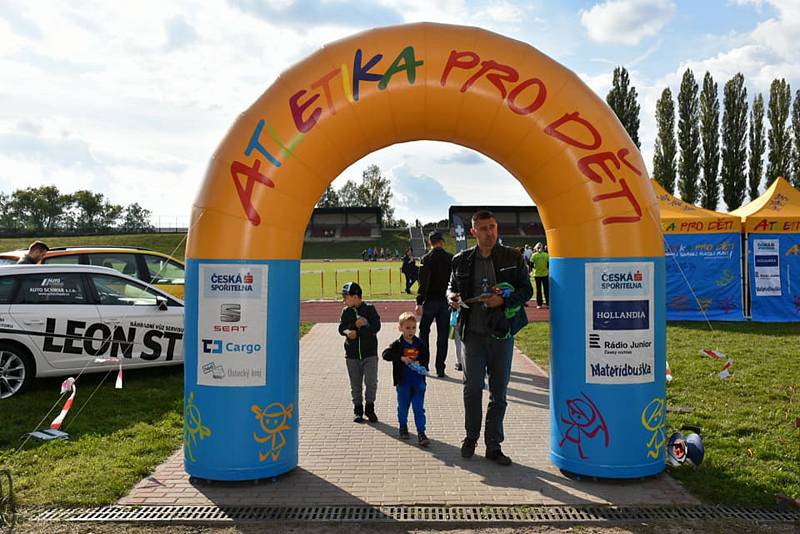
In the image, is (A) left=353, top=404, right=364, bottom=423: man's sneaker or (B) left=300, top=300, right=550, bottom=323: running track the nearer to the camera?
(A) left=353, top=404, right=364, bottom=423: man's sneaker

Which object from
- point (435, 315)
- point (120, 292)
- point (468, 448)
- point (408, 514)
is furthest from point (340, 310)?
point (408, 514)

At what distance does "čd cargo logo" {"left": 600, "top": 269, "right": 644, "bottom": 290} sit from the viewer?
495 centimetres

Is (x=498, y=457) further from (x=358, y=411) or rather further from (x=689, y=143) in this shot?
(x=689, y=143)

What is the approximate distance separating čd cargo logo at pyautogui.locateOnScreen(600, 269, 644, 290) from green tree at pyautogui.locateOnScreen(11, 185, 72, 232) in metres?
123

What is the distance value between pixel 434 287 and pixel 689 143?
38717mm

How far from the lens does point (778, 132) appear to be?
40906mm

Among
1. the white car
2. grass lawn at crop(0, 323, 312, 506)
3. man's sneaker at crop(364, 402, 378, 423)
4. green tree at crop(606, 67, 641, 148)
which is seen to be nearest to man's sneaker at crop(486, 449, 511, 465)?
man's sneaker at crop(364, 402, 378, 423)

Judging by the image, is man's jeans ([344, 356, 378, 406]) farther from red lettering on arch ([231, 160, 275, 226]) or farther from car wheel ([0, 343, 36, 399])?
car wheel ([0, 343, 36, 399])

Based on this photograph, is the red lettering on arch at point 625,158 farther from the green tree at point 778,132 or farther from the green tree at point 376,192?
the green tree at point 376,192

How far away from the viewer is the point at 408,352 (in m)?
6.14

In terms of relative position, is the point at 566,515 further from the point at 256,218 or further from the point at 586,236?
the point at 256,218

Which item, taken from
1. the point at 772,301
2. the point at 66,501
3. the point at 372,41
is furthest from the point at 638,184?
the point at 772,301

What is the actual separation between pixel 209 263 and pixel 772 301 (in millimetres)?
14335

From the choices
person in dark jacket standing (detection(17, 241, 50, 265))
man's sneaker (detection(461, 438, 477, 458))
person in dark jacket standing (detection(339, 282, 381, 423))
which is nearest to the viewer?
man's sneaker (detection(461, 438, 477, 458))
